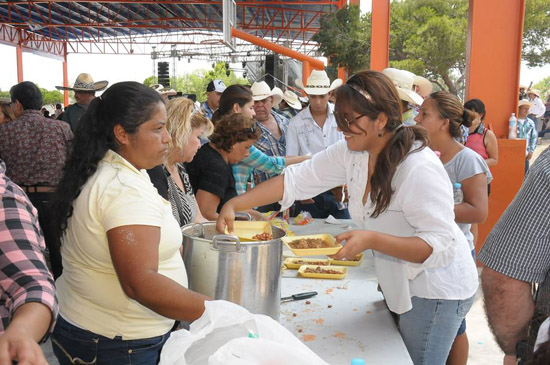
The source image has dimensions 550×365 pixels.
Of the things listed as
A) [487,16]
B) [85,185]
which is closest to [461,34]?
[487,16]

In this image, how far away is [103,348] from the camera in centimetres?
147

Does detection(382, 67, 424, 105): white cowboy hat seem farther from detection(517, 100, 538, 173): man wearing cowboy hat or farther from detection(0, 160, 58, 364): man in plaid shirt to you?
detection(517, 100, 538, 173): man wearing cowboy hat

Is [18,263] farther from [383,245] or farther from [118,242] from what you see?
[383,245]

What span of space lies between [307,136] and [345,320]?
2975 millimetres

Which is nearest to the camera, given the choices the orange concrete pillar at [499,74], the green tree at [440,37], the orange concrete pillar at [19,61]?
the orange concrete pillar at [499,74]

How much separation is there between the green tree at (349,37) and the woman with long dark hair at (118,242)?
10.0 m

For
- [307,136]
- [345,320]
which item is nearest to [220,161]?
[345,320]

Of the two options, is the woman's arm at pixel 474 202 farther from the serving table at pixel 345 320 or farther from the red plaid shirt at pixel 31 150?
the red plaid shirt at pixel 31 150

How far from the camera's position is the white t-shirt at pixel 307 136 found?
Result: 4.72m

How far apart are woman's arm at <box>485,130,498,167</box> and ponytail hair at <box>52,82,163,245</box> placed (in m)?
4.25

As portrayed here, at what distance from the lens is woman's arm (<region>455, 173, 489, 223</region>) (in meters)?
2.51

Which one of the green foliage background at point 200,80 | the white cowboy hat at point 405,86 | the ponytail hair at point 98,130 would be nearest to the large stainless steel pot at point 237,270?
the ponytail hair at point 98,130

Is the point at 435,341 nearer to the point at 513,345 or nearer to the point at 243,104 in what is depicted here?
the point at 513,345

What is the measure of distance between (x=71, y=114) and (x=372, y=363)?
423 centimetres
